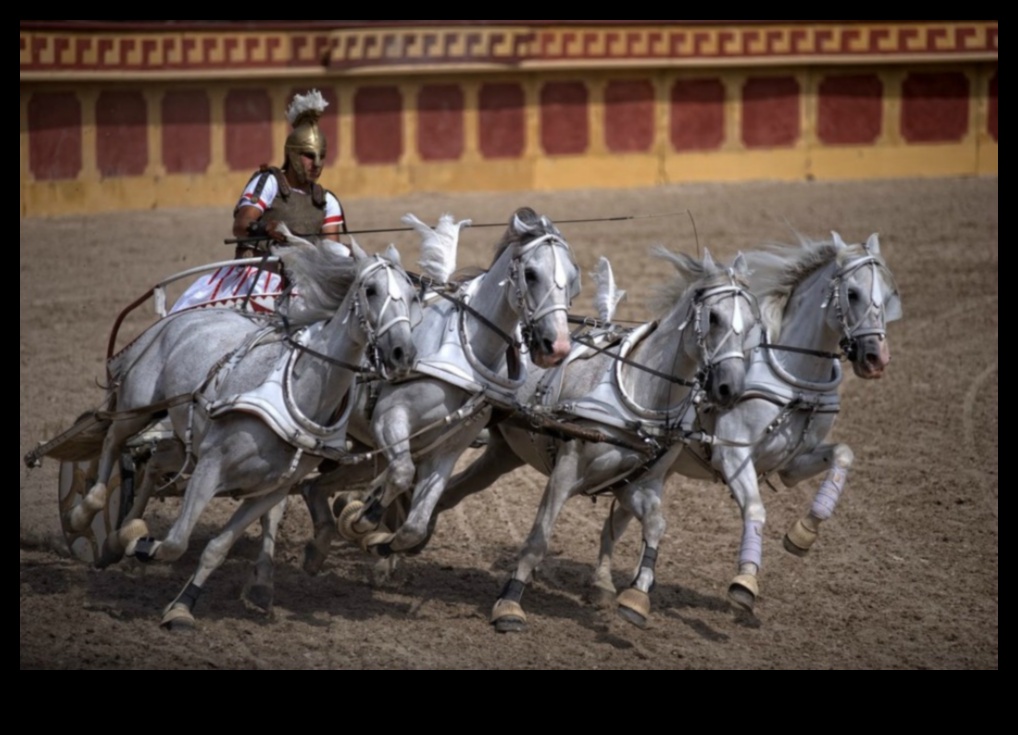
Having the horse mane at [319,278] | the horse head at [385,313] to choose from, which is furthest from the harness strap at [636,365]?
the horse mane at [319,278]

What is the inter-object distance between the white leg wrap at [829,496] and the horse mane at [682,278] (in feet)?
4.07

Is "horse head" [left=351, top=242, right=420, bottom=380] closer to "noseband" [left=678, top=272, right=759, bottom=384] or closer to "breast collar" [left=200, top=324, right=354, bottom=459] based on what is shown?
"breast collar" [left=200, top=324, right=354, bottom=459]

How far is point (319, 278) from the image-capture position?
780 centimetres

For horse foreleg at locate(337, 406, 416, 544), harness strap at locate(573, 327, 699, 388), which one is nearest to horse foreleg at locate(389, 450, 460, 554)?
horse foreleg at locate(337, 406, 416, 544)

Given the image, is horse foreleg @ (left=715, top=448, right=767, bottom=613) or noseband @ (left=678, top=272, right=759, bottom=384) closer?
noseband @ (left=678, top=272, right=759, bottom=384)

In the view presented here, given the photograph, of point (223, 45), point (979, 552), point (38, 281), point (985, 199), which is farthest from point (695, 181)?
point (979, 552)

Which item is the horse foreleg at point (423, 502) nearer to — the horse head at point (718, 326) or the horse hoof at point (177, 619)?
the horse hoof at point (177, 619)

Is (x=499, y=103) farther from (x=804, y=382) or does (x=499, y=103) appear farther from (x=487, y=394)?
(x=487, y=394)

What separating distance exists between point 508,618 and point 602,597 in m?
0.83

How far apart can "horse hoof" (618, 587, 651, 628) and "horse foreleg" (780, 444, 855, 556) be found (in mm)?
983

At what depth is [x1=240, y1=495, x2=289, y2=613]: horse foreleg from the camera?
326 inches

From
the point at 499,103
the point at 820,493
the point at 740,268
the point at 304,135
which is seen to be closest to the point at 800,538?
the point at 820,493

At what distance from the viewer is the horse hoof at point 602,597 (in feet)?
28.7
